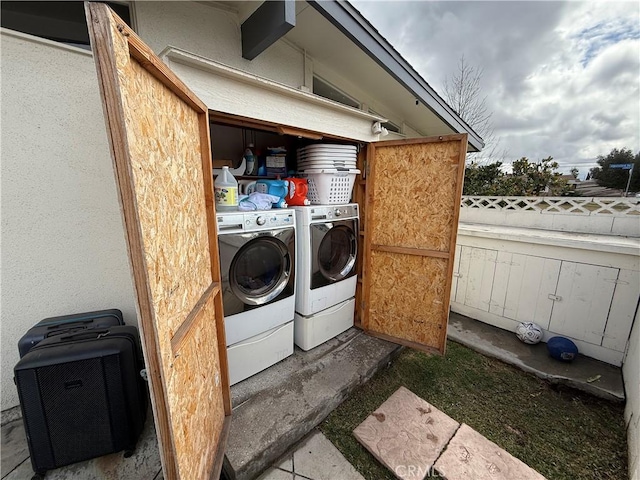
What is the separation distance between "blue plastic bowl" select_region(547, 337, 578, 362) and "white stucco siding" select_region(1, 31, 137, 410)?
3.69 metres

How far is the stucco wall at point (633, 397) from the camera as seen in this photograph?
151cm

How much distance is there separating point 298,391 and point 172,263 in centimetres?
158

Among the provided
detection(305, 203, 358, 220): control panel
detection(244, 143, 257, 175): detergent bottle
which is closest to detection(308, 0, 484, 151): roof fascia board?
detection(244, 143, 257, 175): detergent bottle

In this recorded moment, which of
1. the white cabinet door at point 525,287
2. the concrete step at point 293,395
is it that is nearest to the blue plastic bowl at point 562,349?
the white cabinet door at point 525,287

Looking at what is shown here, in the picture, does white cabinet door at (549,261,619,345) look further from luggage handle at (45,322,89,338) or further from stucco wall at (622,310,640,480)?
luggage handle at (45,322,89,338)

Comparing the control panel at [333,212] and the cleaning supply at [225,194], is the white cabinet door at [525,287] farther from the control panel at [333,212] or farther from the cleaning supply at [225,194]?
the cleaning supply at [225,194]

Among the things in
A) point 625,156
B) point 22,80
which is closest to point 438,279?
point 22,80

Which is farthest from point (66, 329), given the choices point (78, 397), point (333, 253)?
point (333, 253)

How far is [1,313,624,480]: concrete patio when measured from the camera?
150 centimetres

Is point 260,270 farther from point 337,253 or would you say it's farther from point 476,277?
point 476,277

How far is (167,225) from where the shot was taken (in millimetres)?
936

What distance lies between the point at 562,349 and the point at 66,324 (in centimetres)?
419

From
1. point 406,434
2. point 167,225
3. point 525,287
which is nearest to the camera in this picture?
point 167,225

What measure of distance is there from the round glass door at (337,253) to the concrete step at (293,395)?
75 cm
